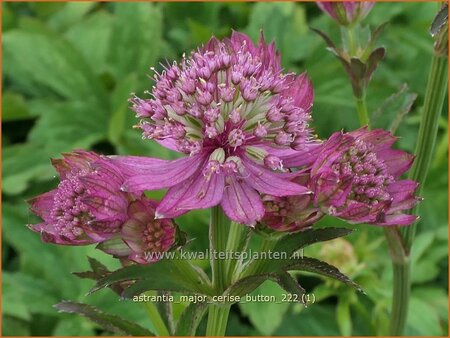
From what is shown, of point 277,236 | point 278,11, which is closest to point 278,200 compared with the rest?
point 277,236

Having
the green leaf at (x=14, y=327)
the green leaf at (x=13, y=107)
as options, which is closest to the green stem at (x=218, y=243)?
the green leaf at (x=14, y=327)

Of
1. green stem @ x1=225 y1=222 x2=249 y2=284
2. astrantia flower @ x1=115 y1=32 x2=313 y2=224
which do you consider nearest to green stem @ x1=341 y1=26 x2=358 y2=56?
astrantia flower @ x1=115 y1=32 x2=313 y2=224

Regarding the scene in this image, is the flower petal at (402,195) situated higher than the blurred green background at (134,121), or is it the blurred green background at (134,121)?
the blurred green background at (134,121)

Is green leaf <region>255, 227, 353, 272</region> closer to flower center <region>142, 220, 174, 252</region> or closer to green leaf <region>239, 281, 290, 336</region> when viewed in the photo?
flower center <region>142, 220, 174, 252</region>

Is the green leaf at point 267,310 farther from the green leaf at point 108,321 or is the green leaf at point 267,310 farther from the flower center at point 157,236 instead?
the flower center at point 157,236

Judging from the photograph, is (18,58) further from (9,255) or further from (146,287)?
(146,287)

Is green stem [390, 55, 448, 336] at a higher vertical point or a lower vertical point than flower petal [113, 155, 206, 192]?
higher
